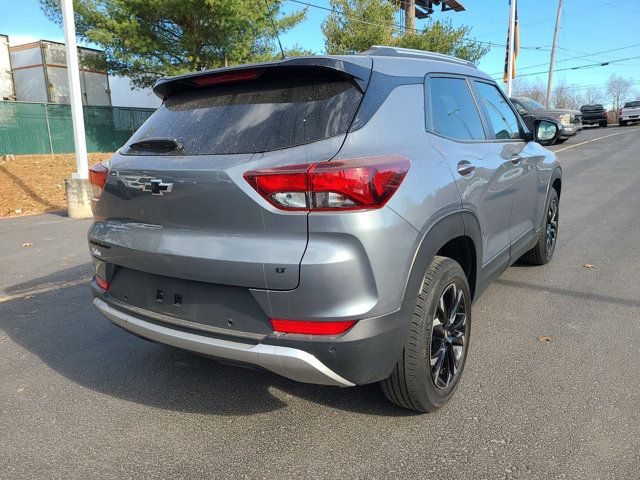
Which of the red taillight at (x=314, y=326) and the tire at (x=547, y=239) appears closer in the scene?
the red taillight at (x=314, y=326)

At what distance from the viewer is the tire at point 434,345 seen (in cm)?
250

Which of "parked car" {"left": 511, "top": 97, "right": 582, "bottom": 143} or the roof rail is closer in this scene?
the roof rail

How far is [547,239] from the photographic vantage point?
530cm

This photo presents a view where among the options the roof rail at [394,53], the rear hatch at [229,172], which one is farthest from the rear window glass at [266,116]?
the roof rail at [394,53]

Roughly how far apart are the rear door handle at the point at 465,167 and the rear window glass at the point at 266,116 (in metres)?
0.82

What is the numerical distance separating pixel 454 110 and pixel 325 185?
1.46 metres

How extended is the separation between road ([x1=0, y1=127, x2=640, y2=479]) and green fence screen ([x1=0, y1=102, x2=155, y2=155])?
689 inches

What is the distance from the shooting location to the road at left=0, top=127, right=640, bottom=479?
7.82 feet

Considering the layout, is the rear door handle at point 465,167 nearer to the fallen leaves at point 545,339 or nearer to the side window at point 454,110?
the side window at point 454,110

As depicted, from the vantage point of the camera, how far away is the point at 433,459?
2.39 meters

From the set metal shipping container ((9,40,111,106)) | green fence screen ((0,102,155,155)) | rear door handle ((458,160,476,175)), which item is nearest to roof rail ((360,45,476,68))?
rear door handle ((458,160,476,175))

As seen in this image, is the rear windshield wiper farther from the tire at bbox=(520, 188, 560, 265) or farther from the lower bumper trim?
the tire at bbox=(520, 188, 560, 265)

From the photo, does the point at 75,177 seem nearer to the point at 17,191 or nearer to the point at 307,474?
the point at 17,191

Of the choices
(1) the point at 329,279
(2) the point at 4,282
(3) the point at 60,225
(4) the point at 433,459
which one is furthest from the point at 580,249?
(3) the point at 60,225
